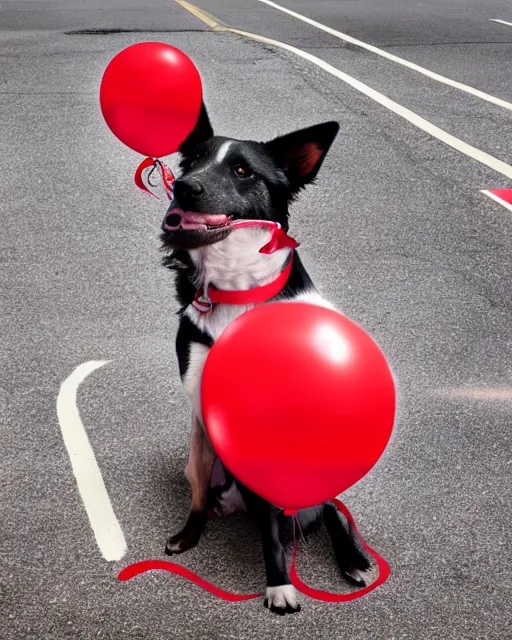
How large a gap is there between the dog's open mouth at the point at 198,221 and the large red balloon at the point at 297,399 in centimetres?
69

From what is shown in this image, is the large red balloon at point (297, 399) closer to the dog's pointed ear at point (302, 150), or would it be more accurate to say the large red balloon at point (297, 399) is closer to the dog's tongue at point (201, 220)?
the dog's tongue at point (201, 220)

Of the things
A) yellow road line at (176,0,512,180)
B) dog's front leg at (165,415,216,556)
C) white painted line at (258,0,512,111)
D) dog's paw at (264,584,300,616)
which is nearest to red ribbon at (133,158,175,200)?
dog's front leg at (165,415,216,556)

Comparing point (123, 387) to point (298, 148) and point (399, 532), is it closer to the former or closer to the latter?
point (399, 532)

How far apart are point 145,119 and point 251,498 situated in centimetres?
162

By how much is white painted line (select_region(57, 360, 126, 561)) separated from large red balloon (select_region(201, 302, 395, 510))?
1.51 metres

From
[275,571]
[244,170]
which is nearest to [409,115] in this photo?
[244,170]

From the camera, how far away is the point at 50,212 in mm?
7883

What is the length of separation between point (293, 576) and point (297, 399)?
1.49 m

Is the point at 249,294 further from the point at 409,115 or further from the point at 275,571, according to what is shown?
the point at 409,115

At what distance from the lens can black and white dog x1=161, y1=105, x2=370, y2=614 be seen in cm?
323

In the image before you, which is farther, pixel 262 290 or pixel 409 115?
pixel 409 115

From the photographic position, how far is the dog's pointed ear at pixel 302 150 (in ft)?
10.9

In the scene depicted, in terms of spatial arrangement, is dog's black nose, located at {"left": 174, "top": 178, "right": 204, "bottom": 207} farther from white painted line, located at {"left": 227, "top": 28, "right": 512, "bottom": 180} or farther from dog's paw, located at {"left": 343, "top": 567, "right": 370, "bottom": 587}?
white painted line, located at {"left": 227, "top": 28, "right": 512, "bottom": 180}

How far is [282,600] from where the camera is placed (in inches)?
139
